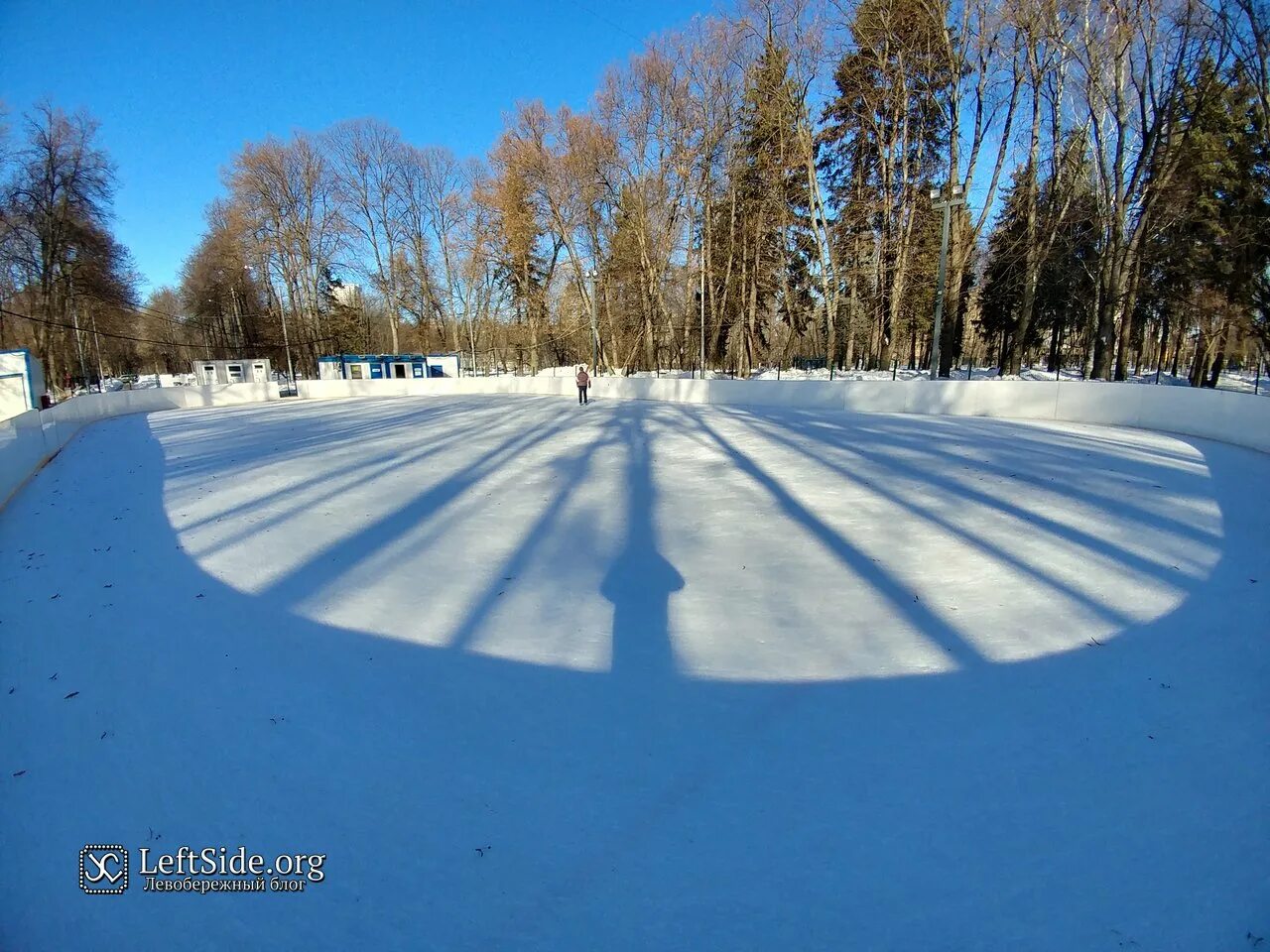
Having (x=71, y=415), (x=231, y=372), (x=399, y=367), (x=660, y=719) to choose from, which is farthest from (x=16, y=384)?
(x=660, y=719)

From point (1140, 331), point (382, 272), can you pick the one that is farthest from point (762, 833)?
point (382, 272)

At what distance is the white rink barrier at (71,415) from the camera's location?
9289 millimetres

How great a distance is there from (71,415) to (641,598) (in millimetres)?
24281

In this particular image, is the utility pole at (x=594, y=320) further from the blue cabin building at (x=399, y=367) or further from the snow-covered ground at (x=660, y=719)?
the snow-covered ground at (x=660, y=719)

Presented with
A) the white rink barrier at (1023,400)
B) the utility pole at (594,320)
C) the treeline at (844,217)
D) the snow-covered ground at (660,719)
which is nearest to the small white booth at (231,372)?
the treeline at (844,217)

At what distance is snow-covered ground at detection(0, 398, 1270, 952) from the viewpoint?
209 centimetres

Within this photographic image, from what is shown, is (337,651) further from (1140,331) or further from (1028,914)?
(1140,331)

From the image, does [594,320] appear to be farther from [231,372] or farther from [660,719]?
[231,372]

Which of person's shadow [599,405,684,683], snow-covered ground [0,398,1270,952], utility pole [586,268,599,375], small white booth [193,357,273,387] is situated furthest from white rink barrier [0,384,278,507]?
utility pole [586,268,599,375]

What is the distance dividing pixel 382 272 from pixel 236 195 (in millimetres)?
10210

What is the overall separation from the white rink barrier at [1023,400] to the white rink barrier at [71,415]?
57.1 feet

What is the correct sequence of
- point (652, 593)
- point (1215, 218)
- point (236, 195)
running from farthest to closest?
point (236, 195), point (1215, 218), point (652, 593)

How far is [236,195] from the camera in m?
39.4

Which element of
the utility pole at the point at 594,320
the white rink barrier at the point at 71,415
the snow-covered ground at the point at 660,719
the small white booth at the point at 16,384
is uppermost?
the utility pole at the point at 594,320
